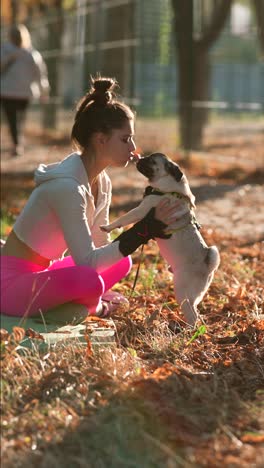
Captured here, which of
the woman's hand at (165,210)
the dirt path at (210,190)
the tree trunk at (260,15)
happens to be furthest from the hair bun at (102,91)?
the tree trunk at (260,15)

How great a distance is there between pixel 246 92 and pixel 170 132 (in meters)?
1.34

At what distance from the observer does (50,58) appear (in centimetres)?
2211

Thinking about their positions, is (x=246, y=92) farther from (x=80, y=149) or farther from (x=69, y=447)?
(x=69, y=447)

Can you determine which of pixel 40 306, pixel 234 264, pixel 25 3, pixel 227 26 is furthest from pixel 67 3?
pixel 40 306

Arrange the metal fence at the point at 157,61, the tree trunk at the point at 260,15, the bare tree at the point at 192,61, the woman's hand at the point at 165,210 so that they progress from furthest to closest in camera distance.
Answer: the metal fence at the point at 157,61 → the tree trunk at the point at 260,15 → the bare tree at the point at 192,61 → the woman's hand at the point at 165,210

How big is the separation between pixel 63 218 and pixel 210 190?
7.24 m

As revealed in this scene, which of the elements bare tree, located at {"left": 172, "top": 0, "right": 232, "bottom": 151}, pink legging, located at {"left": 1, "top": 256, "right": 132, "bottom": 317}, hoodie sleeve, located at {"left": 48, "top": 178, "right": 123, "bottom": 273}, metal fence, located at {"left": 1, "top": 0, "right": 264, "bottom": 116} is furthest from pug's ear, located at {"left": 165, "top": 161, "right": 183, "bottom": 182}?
metal fence, located at {"left": 1, "top": 0, "right": 264, "bottom": 116}

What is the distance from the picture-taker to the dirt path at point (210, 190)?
10094 mm

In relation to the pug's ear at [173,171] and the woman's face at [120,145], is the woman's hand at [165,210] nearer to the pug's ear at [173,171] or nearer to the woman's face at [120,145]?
the pug's ear at [173,171]

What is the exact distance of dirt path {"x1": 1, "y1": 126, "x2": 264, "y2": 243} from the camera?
10.1 m

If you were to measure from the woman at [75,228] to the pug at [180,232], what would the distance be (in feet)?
0.26

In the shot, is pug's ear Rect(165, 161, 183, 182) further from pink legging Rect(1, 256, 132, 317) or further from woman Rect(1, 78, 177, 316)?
pink legging Rect(1, 256, 132, 317)

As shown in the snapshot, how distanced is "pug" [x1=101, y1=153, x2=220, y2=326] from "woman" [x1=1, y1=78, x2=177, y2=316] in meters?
0.08

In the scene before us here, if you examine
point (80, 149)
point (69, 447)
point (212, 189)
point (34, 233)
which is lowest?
point (212, 189)
